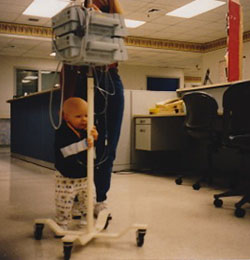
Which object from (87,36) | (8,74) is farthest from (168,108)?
(8,74)

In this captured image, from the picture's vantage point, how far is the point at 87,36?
1581 mm

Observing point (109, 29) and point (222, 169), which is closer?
point (109, 29)

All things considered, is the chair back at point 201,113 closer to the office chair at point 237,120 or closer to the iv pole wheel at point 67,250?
the office chair at point 237,120

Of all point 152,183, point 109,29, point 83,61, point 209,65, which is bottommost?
point 152,183

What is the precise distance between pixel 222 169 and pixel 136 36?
6.74 meters

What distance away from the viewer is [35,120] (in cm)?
557

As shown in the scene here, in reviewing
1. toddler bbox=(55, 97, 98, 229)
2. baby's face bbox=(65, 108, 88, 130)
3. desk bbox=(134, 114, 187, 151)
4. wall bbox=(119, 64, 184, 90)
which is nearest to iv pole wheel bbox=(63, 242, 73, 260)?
toddler bbox=(55, 97, 98, 229)

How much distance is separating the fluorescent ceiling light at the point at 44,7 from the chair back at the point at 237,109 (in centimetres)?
550

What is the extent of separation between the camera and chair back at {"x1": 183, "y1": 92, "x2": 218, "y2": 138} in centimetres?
339

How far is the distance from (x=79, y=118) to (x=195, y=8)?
6633mm

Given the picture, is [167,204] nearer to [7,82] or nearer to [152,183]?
[152,183]

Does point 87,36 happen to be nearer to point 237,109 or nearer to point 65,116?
point 65,116

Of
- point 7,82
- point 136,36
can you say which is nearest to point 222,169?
point 136,36

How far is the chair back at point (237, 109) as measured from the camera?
8.60ft
